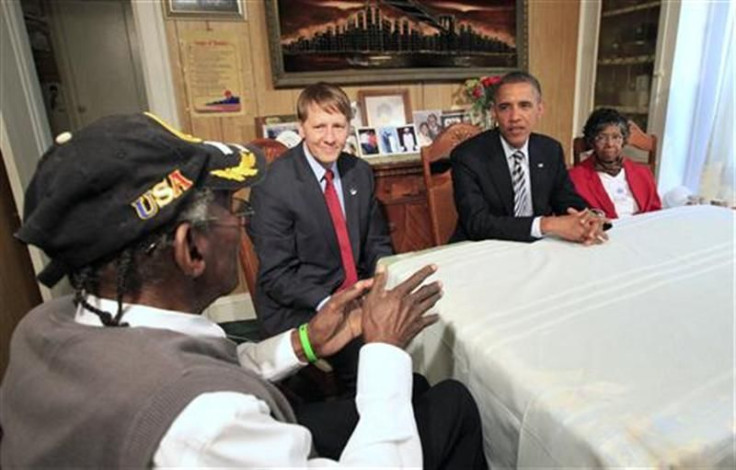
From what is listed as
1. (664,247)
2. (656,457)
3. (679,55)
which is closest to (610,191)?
(664,247)

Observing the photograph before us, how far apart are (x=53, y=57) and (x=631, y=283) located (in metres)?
4.77

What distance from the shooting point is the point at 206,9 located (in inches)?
89.7

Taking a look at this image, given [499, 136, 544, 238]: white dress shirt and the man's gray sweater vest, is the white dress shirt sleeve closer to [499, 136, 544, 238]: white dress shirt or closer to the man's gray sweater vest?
the man's gray sweater vest

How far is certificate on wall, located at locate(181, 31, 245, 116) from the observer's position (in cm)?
230

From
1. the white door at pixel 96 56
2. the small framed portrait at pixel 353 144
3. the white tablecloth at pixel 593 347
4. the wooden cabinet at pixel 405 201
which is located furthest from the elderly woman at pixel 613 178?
the white door at pixel 96 56

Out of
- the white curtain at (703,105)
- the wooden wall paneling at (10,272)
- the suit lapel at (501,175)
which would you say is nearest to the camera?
the suit lapel at (501,175)

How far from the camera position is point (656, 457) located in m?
0.55

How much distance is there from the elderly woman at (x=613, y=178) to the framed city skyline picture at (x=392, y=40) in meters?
1.06

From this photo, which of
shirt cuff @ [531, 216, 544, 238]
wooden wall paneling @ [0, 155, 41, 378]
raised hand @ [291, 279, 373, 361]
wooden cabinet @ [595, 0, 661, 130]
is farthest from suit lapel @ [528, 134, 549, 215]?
wooden wall paneling @ [0, 155, 41, 378]

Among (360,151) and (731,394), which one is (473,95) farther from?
(731,394)

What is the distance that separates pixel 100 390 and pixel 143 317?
119 millimetres

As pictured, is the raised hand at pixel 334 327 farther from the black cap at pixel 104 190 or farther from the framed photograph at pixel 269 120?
the framed photograph at pixel 269 120

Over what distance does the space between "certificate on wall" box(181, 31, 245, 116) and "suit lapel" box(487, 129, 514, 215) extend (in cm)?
144

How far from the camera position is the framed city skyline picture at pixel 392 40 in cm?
241
